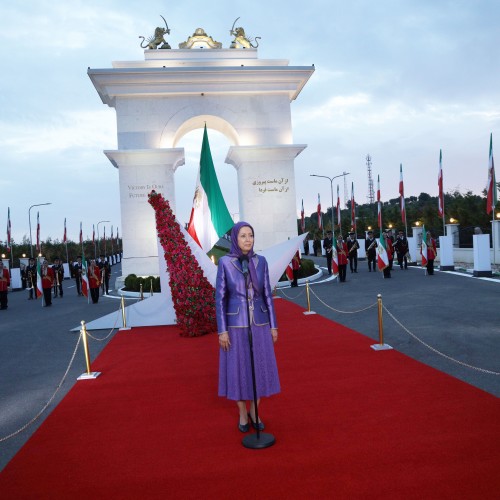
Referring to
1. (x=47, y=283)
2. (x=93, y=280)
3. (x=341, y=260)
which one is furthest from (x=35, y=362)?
(x=341, y=260)

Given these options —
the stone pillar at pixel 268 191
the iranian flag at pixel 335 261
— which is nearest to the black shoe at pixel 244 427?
the iranian flag at pixel 335 261

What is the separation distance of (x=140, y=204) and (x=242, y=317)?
1619 centimetres

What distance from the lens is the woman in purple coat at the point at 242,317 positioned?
3.95 metres

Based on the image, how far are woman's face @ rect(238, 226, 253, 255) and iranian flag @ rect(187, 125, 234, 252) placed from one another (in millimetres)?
5421

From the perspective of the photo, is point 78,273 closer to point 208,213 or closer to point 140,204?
point 140,204

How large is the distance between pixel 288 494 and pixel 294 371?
2913 mm

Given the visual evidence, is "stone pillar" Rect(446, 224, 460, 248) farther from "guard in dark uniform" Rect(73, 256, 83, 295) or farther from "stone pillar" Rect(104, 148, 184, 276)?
"guard in dark uniform" Rect(73, 256, 83, 295)

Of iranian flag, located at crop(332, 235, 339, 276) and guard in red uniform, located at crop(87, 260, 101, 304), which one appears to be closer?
guard in red uniform, located at crop(87, 260, 101, 304)

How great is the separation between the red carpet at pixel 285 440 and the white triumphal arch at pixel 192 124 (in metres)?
13.9

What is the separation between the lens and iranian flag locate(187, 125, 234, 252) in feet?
31.0

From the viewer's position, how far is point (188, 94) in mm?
19797

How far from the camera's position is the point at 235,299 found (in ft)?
13.0

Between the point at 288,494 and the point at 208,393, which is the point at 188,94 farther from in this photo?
the point at 288,494

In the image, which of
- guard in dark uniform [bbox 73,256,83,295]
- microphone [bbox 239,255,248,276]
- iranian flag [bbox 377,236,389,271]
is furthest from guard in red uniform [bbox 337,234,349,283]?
microphone [bbox 239,255,248,276]
